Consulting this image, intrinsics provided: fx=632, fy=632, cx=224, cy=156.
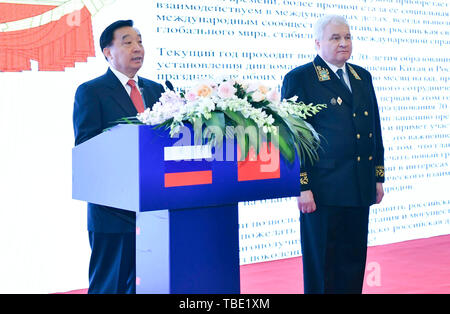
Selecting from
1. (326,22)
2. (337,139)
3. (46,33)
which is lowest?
(337,139)

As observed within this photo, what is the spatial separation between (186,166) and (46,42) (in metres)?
2.39

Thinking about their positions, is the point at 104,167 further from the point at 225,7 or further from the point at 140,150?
the point at 225,7

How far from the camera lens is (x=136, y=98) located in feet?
9.29

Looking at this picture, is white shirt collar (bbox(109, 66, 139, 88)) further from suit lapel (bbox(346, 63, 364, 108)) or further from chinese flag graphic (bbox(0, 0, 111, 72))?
chinese flag graphic (bbox(0, 0, 111, 72))

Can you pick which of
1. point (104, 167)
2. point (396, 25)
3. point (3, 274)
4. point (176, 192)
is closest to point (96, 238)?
point (104, 167)

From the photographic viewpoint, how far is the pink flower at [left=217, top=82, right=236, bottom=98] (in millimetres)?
1981

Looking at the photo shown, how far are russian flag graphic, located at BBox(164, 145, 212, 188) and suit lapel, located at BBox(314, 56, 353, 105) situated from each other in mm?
1402

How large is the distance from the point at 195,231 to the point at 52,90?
237cm

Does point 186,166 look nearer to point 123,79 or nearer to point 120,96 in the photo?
point 120,96

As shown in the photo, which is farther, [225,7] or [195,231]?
[225,7]

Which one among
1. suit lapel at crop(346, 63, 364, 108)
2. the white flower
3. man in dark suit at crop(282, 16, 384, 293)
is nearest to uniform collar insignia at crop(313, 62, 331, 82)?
man in dark suit at crop(282, 16, 384, 293)

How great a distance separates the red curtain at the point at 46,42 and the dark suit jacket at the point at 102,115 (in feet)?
4.42

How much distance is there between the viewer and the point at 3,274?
12.8 ft

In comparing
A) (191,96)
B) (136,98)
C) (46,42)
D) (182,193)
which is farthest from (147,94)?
(46,42)
